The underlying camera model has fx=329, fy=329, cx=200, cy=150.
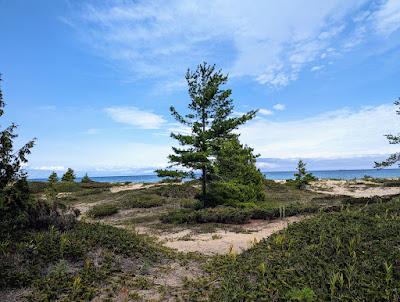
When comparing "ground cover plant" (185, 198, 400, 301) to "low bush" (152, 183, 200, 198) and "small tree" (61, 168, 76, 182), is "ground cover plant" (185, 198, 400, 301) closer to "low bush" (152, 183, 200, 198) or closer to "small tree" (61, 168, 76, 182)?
"low bush" (152, 183, 200, 198)

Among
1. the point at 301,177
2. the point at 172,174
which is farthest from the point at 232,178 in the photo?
the point at 301,177

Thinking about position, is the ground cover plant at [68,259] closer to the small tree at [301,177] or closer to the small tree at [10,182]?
the small tree at [10,182]

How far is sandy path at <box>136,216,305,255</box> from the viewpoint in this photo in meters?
11.1

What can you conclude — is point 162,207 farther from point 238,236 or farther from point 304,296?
point 304,296

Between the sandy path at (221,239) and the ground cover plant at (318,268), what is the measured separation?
59.6 inches

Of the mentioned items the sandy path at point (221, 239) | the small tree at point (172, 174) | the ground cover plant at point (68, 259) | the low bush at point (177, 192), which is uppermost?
the small tree at point (172, 174)

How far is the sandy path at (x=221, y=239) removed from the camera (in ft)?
36.3

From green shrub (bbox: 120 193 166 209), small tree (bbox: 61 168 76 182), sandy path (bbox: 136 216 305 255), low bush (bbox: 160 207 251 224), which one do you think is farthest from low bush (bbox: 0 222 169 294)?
small tree (bbox: 61 168 76 182)

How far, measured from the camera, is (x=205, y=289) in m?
7.23

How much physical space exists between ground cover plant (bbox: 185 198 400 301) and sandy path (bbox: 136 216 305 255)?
4.97ft

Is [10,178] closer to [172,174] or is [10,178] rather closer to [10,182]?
[10,182]

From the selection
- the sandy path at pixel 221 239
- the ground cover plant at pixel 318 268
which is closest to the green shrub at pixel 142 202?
the sandy path at pixel 221 239

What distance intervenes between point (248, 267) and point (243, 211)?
9484 mm

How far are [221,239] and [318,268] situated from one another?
629cm
